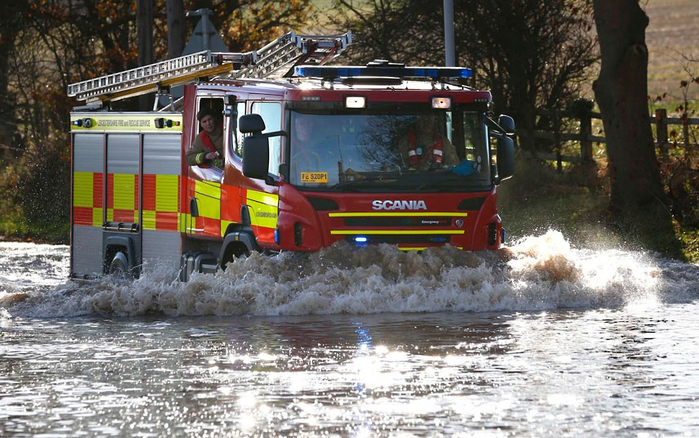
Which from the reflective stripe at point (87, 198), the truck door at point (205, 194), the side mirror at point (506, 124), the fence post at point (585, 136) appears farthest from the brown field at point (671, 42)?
the truck door at point (205, 194)

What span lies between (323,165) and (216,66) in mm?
2502

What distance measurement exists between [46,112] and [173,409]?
29687mm

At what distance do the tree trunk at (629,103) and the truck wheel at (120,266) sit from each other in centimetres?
850

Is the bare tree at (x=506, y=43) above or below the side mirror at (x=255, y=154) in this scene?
above

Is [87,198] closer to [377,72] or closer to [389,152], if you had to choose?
[377,72]

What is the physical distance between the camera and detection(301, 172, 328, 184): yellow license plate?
49.0ft

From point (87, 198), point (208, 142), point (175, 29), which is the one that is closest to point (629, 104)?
point (175, 29)

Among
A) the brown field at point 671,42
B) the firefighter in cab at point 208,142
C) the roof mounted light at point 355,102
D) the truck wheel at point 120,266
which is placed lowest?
the truck wheel at point 120,266

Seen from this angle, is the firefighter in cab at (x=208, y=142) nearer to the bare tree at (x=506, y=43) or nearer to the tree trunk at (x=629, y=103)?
the tree trunk at (x=629, y=103)

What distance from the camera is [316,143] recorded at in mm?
15008

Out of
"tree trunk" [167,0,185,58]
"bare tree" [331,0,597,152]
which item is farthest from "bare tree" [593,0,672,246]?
"tree trunk" [167,0,185,58]

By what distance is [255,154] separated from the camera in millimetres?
14664

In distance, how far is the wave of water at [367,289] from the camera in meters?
14.9

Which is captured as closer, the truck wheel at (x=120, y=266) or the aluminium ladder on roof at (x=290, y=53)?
the aluminium ladder on roof at (x=290, y=53)
